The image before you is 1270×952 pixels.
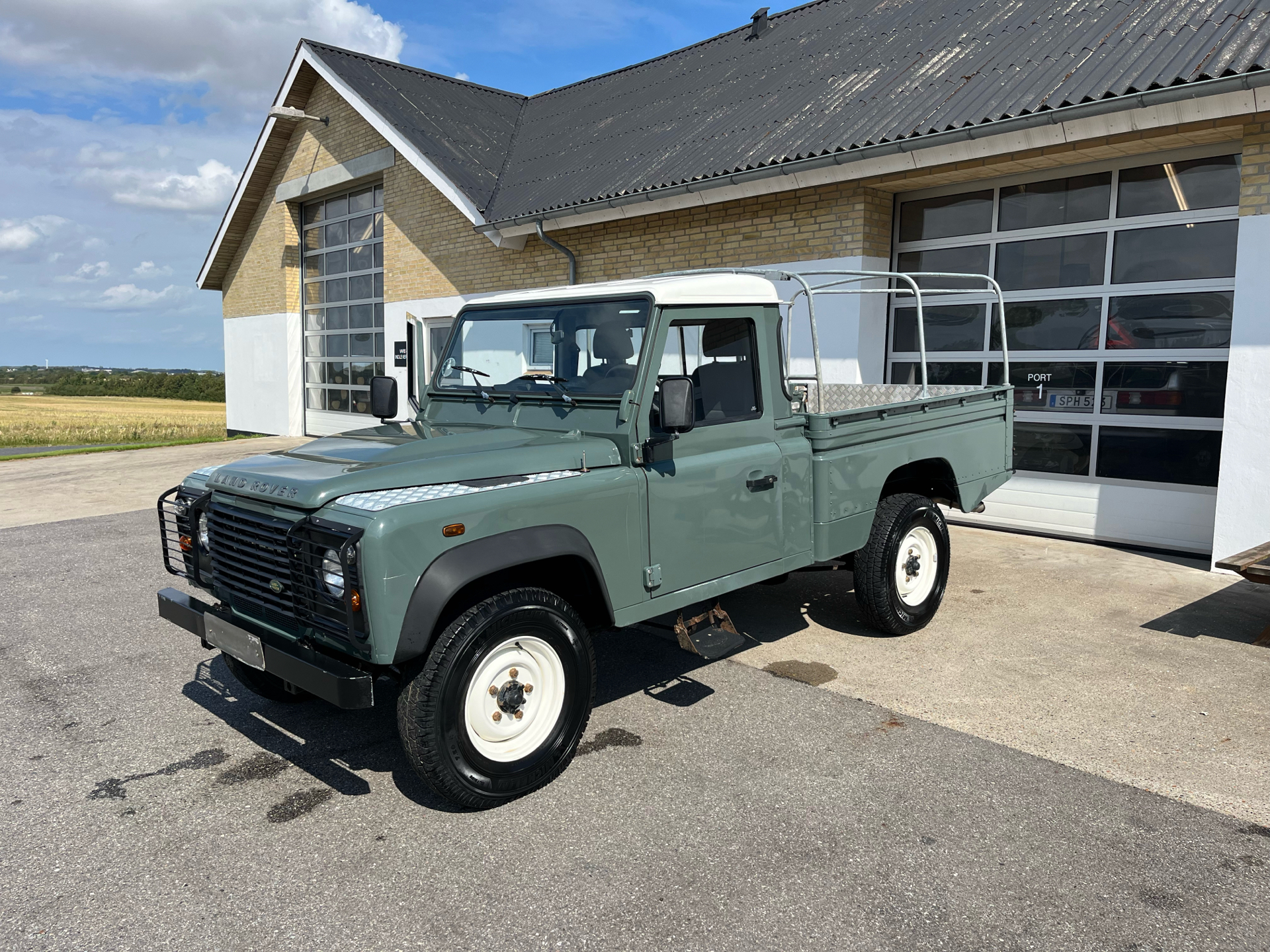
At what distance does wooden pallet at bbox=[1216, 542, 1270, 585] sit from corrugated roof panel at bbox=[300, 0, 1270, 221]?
3.24 metres

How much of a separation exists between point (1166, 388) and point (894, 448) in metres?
3.84

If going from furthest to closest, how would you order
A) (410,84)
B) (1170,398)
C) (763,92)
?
(410,84)
(763,92)
(1170,398)

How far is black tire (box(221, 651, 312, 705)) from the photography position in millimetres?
4523

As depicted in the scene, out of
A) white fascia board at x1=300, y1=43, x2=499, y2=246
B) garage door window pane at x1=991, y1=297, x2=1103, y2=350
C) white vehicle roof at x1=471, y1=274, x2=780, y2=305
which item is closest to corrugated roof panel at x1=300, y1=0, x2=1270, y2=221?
white fascia board at x1=300, y1=43, x2=499, y2=246

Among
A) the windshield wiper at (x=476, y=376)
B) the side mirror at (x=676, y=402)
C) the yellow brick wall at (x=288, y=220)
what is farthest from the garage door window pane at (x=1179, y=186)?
the yellow brick wall at (x=288, y=220)

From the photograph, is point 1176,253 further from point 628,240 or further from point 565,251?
point 565,251

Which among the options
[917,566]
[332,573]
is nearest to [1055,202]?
[917,566]

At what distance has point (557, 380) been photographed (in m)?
4.45

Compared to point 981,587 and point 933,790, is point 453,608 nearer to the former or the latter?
point 933,790

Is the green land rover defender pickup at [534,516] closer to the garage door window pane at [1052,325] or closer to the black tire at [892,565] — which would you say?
the black tire at [892,565]

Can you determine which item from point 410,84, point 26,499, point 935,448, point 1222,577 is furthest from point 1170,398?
point 410,84

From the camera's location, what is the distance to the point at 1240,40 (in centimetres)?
661

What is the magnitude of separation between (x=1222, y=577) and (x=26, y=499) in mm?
12594

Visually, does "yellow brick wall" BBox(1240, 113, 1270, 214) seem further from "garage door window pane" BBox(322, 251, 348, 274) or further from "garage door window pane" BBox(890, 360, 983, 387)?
"garage door window pane" BBox(322, 251, 348, 274)
